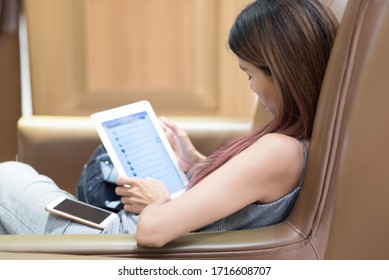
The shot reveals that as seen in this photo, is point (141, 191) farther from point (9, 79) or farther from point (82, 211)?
point (9, 79)

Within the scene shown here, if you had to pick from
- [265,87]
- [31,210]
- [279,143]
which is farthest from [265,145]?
[31,210]

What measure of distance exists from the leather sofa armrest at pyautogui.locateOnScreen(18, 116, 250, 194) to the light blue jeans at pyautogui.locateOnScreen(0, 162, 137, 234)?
0.84ft

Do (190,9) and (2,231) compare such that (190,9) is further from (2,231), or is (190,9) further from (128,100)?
(2,231)

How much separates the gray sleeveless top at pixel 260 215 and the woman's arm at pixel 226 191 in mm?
29

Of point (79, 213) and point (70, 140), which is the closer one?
point (79, 213)

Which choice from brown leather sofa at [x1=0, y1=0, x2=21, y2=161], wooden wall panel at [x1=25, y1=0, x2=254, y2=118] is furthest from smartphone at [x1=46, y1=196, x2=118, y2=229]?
brown leather sofa at [x1=0, y1=0, x2=21, y2=161]

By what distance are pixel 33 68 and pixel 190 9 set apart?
1.76 feet

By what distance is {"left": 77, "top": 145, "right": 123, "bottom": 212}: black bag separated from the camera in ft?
4.20

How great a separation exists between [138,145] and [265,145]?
370mm

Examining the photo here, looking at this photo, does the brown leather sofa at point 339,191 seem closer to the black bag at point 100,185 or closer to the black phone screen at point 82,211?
the black phone screen at point 82,211

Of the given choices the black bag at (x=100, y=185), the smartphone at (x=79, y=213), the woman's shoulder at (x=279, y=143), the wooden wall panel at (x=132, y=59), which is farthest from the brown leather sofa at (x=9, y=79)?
the woman's shoulder at (x=279, y=143)

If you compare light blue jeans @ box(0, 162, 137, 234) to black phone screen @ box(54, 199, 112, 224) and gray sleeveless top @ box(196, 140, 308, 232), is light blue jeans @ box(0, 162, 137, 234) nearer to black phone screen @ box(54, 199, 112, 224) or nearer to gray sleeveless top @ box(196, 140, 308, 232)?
black phone screen @ box(54, 199, 112, 224)

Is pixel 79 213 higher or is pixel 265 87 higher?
pixel 265 87

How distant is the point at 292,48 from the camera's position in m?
0.90
